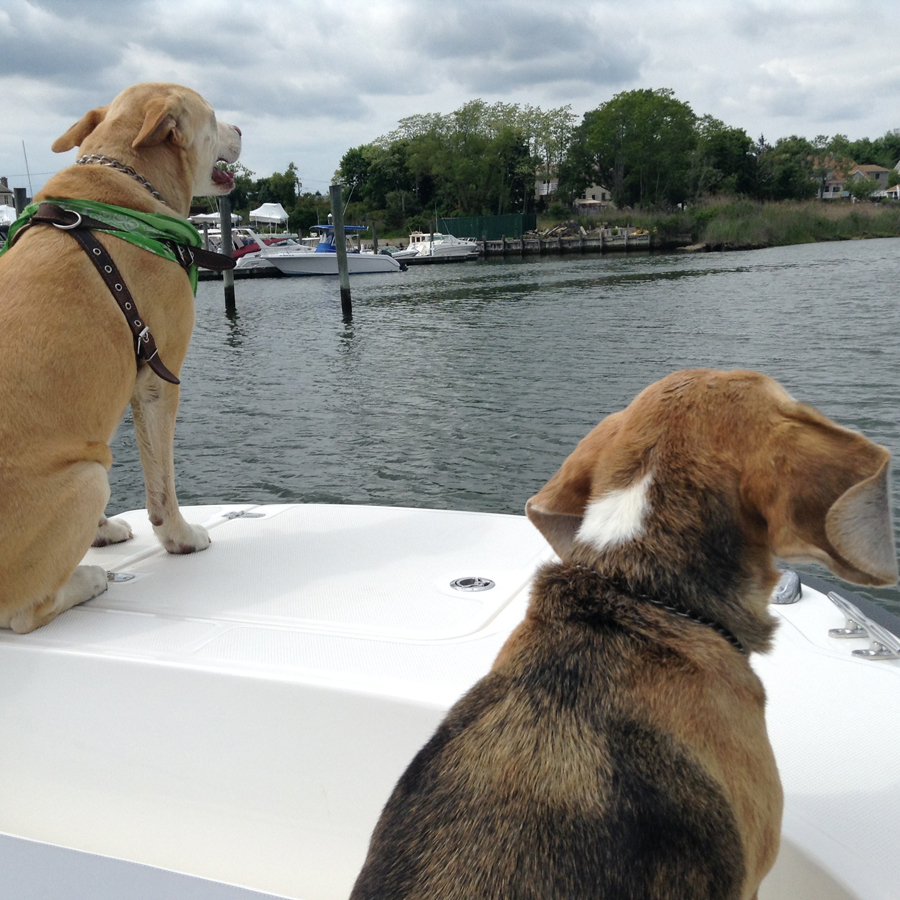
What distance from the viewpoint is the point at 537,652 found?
1703mm

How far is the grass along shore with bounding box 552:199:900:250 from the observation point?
67.0 metres

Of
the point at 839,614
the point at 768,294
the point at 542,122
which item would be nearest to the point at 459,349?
the point at 768,294

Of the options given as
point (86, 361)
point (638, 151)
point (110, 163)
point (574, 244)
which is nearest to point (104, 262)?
point (86, 361)

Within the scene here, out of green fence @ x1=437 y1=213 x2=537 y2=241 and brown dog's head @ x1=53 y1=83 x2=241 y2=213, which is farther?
green fence @ x1=437 y1=213 x2=537 y2=241

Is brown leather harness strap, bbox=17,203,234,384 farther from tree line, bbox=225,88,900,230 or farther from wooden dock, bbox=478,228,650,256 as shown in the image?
tree line, bbox=225,88,900,230

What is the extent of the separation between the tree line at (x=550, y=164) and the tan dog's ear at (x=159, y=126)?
100 m

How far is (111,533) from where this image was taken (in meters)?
3.89

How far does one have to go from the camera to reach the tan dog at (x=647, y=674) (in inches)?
56.2

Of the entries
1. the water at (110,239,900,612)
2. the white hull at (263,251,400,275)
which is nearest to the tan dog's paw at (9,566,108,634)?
the water at (110,239,900,612)

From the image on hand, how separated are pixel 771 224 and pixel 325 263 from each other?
3602 cm

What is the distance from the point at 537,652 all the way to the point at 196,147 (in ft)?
11.0

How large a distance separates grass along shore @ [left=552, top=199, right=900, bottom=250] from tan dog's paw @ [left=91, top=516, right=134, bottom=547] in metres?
67.5

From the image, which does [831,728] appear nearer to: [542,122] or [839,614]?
[839,614]

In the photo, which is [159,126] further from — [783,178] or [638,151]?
[783,178]
